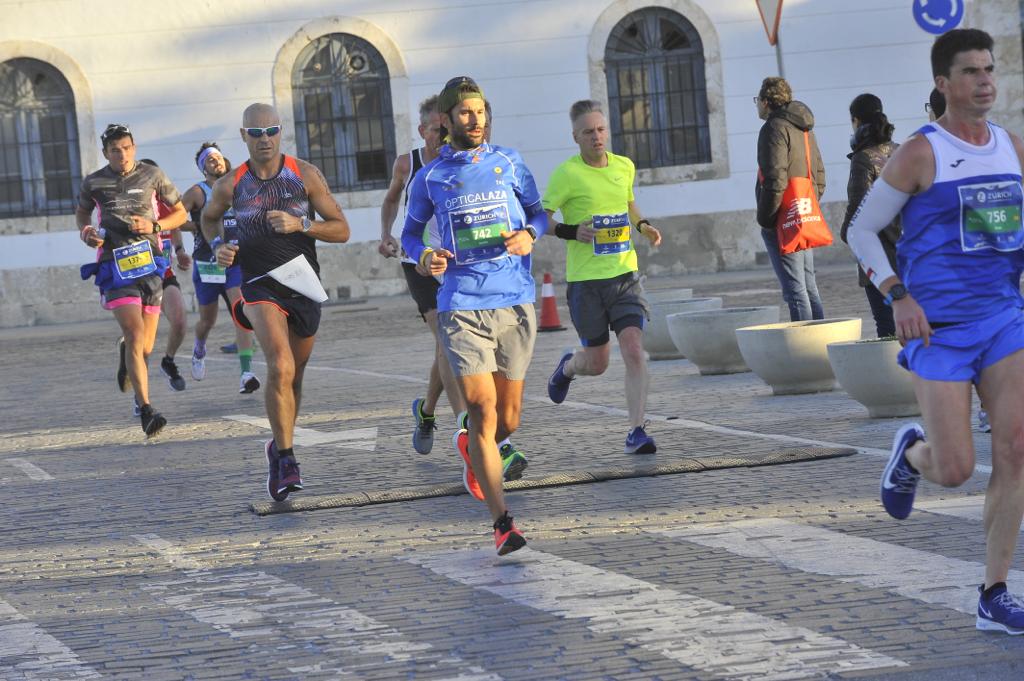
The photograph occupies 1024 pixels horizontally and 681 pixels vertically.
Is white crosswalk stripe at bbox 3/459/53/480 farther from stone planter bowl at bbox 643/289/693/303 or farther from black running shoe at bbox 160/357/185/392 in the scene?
stone planter bowl at bbox 643/289/693/303

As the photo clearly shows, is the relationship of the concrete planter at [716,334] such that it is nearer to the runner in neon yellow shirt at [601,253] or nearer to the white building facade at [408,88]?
the runner in neon yellow shirt at [601,253]

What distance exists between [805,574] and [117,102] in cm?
2129

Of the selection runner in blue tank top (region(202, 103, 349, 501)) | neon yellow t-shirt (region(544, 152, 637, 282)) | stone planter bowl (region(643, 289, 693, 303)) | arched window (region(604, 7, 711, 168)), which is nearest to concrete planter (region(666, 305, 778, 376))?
stone planter bowl (region(643, 289, 693, 303))

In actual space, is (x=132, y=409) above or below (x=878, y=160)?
below

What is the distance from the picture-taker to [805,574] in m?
6.24

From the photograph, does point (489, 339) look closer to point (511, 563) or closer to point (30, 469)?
Answer: point (511, 563)

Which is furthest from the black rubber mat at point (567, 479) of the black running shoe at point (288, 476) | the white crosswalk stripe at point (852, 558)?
the white crosswalk stripe at point (852, 558)

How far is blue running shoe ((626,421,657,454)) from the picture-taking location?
9414mm

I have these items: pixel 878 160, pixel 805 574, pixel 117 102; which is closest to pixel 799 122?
pixel 878 160

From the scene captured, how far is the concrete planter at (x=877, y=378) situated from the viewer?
995 cm

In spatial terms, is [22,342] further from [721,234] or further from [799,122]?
[799,122]

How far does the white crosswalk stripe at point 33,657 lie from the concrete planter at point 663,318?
8.90 metres

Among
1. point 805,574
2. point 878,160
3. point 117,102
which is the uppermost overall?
point 117,102

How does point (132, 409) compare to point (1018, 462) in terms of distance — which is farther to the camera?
point (132, 409)
